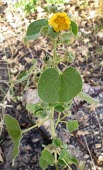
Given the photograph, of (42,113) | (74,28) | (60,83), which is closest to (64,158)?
(42,113)

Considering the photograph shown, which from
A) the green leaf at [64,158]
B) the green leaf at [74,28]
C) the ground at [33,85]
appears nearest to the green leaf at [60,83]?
the green leaf at [74,28]

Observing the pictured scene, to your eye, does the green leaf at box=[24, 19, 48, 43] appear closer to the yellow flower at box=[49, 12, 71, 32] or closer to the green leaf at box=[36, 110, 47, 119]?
the yellow flower at box=[49, 12, 71, 32]

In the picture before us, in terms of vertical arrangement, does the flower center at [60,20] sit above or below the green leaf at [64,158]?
above

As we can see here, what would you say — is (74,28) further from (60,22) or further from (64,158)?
(64,158)

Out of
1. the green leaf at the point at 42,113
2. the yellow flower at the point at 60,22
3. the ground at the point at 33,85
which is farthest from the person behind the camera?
the ground at the point at 33,85

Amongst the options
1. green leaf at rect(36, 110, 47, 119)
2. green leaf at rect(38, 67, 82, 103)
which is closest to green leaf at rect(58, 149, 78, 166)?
green leaf at rect(36, 110, 47, 119)

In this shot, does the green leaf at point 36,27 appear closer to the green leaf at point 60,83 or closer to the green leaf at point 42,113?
the green leaf at point 60,83
